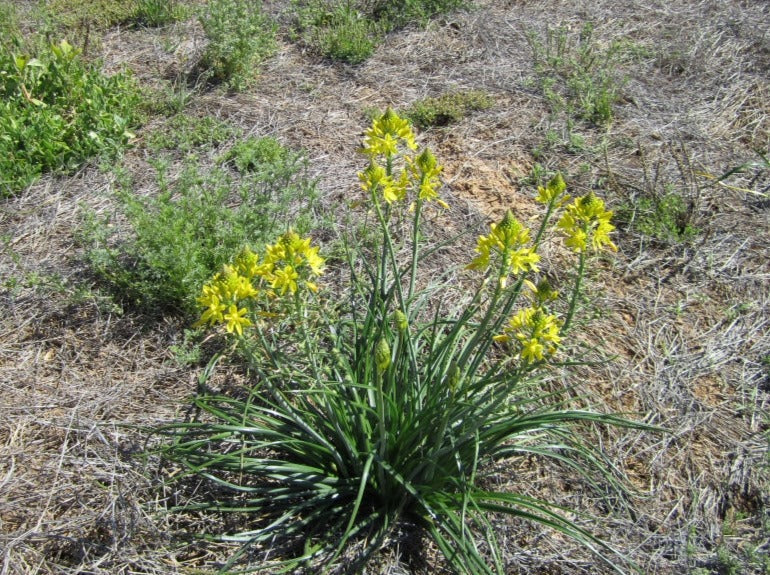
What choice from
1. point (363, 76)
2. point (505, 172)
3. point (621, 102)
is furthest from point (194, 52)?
point (621, 102)

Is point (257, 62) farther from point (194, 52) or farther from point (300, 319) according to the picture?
point (300, 319)

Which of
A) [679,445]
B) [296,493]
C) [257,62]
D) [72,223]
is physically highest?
[257,62]

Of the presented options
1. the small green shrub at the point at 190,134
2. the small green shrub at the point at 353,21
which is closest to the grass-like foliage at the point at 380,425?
the small green shrub at the point at 190,134

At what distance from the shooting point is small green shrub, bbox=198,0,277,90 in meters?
4.41

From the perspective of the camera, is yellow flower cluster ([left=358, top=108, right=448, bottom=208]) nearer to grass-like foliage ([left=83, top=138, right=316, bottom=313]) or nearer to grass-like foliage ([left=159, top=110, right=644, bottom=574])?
grass-like foliage ([left=159, top=110, right=644, bottom=574])

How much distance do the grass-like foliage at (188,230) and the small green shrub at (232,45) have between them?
1114 mm

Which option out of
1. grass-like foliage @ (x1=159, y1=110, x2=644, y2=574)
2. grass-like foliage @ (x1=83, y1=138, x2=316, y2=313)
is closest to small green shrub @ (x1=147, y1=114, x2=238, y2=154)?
grass-like foliage @ (x1=83, y1=138, x2=316, y2=313)

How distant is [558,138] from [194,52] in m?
2.51

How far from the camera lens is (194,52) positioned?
15.4 feet

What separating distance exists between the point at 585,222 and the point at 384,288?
2.66ft

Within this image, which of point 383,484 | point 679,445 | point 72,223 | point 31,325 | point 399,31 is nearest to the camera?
point 383,484

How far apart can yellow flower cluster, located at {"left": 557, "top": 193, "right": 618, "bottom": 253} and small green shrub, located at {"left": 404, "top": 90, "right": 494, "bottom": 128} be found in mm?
2288

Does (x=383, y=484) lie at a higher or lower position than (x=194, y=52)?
lower

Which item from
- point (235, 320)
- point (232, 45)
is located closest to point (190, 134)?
point (232, 45)
